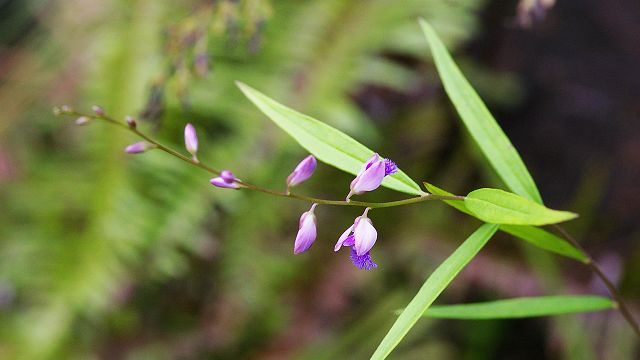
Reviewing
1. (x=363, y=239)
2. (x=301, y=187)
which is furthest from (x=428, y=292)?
(x=301, y=187)

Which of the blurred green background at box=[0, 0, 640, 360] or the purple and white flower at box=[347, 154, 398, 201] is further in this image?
the blurred green background at box=[0, 0, 640, 360]

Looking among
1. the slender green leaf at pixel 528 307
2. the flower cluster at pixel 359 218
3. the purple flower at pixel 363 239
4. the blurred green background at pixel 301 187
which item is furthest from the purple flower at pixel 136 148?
the blurred green background at pixel 301 187

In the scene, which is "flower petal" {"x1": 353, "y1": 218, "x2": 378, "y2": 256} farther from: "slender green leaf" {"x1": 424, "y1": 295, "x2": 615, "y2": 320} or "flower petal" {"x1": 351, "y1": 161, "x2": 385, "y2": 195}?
"slender green leaf" {"x1": 424, "y1": 295, "x2": 615, "y2": 320}

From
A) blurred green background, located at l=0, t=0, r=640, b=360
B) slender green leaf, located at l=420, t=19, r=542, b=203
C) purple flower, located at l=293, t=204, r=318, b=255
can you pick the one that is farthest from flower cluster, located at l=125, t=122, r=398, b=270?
blurred green background, located at l=0, t=0, r=640, b=360

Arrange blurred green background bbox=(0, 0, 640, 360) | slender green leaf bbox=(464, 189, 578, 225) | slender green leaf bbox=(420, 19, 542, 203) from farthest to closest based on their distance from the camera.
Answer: blurred green background bbox=(0, 0, 640, 360) < slender green leaf bbox=(420, 19, 542, 203) < slender green leaf bbox=(464, 189, 578, 225)

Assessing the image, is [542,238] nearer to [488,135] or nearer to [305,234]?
[488,135]

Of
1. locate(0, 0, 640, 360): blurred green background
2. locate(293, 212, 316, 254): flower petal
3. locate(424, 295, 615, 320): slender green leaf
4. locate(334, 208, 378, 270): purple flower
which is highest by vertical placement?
locate(334, 208, 378, 270): purple flower

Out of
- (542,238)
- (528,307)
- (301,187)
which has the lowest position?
(301,187)

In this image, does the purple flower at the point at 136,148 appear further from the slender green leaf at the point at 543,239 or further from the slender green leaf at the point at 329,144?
the slender green leaf at the point at 543,239
